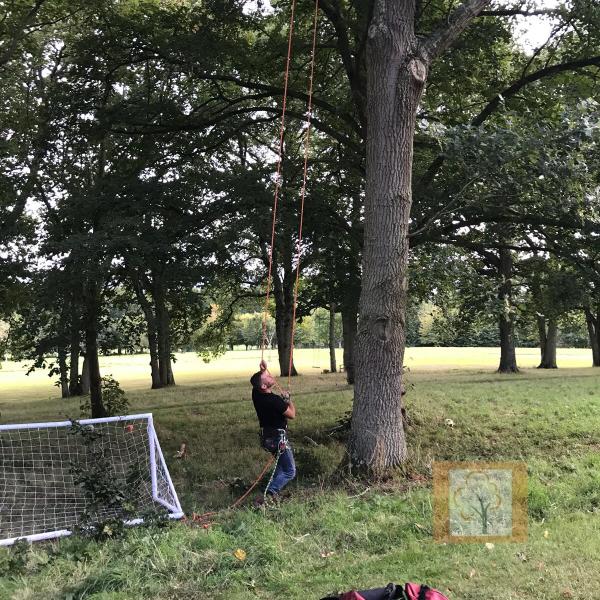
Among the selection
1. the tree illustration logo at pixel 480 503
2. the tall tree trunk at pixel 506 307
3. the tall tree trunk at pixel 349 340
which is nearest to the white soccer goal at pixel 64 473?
the tree illustration logo at pixel 480 503

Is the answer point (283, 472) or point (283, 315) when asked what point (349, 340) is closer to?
point (283, 315)

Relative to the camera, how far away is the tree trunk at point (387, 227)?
7938 millimetres

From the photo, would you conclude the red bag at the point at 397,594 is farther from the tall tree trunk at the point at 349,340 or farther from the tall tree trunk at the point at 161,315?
the tall tree trunk at the point at 349,340

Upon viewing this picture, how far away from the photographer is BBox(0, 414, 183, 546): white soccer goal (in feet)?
20.7

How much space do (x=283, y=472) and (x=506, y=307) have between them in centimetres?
443

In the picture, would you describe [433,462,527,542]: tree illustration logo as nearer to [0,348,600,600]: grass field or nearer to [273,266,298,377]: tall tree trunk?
[0,348,600,600]: grass field

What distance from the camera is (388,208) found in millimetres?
8086

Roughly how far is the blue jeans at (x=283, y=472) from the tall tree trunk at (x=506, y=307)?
418cm

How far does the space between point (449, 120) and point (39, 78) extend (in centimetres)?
1300

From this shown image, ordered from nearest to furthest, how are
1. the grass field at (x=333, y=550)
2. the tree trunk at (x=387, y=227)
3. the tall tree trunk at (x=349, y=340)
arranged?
1. the grass field at (x=333, y=550)
2. the tree trunk at (x=387, y=227)
3. the tall tree trunk at (x=349, y=340)

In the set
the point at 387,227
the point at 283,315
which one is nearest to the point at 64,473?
the point at 387,227

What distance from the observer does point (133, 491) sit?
6.06m

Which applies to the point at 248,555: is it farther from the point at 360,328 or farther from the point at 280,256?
the point at 280,256

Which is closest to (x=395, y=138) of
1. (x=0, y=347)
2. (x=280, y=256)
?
(x=280, y=256)
